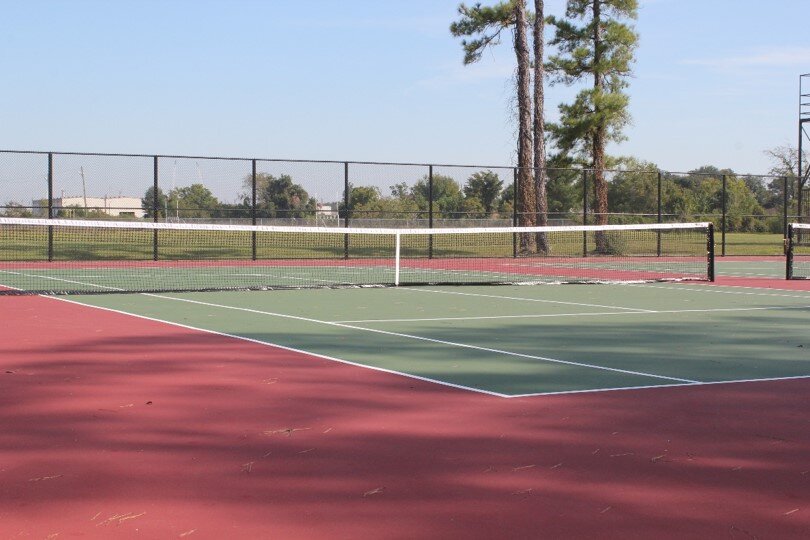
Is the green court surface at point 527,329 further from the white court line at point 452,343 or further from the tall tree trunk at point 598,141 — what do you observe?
the tall tree trunk at point 598,141

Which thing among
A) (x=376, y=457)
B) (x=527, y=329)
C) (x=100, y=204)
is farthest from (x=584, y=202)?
(x=376, y=457)

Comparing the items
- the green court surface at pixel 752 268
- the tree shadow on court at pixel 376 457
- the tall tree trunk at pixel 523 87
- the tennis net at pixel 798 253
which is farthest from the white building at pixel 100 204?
the tree shadow on court at pixel 376 457

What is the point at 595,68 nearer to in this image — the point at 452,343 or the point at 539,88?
the point at 539,88

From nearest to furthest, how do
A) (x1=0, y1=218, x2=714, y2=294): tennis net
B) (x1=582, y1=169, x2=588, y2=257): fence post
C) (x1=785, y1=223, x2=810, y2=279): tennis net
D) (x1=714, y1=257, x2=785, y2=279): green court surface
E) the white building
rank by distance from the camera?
(x1=0, y1=218, x2=714, y2=294): tennis net → (x1=785, y1=223, x2=810, y2=279): tennis net → (x1=714, y1=257, x2=785, y2=279): green court surface → the white building → (x1=582, y1=169, x2=588, y2=257): fence post

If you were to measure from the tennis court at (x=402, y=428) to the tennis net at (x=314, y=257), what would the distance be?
6.66 metres

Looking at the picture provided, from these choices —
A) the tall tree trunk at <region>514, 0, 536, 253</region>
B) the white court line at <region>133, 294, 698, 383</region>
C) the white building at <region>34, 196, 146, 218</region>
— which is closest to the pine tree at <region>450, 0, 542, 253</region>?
the tall tree trunk at <region>514, 0, 536, 253</region>

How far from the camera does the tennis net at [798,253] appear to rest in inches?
782

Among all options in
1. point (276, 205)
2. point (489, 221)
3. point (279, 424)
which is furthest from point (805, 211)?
point (279, 424)

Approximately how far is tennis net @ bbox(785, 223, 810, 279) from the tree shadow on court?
13186mm

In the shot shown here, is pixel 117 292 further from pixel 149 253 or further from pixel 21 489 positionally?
pixel 149 253

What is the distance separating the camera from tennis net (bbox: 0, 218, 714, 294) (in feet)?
60.1

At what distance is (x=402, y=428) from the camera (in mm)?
5762

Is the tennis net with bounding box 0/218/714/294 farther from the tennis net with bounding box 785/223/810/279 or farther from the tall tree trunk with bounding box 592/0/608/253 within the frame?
the tennis net with bounding box 785/223/810/279

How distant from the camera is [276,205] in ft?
97.2
